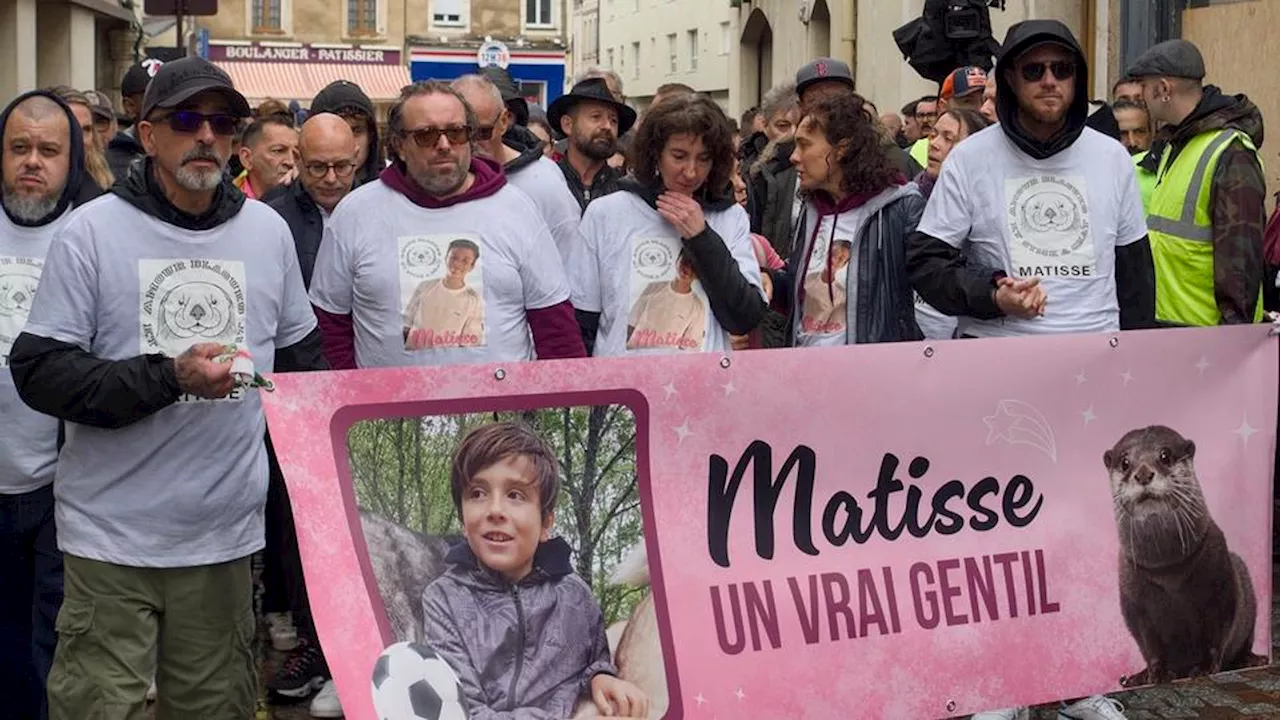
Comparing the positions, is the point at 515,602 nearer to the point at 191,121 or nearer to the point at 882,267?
the point at 191,121

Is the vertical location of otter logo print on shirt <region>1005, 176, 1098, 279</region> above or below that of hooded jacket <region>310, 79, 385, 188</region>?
below

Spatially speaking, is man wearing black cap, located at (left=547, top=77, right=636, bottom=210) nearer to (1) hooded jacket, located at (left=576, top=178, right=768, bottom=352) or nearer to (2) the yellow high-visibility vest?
(1) hooded jacket, located at (left=576, top=178, right=768, bottom=352)

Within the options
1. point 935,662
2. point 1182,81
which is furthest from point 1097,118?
point 935,662

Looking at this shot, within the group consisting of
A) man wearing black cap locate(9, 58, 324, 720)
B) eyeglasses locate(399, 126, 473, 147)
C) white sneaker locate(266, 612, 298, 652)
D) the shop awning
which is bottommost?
white sneaker locate(266, 612, 298, 652)

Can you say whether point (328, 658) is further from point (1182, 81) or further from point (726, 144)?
point (1182, 81)

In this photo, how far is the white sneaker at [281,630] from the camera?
7.54 meters

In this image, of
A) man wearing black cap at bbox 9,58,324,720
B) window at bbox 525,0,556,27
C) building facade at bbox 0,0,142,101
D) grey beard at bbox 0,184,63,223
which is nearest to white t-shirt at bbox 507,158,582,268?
grey beard at bbox 0,184,63,223

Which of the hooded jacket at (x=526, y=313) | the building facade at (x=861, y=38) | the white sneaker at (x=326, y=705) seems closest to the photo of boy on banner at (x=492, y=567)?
the hooded jacket at (x=526, y=313)

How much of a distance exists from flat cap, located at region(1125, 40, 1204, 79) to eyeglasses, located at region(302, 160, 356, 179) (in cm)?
339

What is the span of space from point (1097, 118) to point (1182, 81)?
0.60m

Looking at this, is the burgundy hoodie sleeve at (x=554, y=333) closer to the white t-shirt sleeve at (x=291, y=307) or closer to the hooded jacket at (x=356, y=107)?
the white t-shirt sleeve at (x=291, y=307)

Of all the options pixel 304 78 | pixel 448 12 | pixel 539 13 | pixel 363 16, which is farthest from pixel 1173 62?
pixel 539 13

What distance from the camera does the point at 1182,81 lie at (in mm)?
8078

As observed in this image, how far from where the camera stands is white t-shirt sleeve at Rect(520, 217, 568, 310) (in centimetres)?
565
